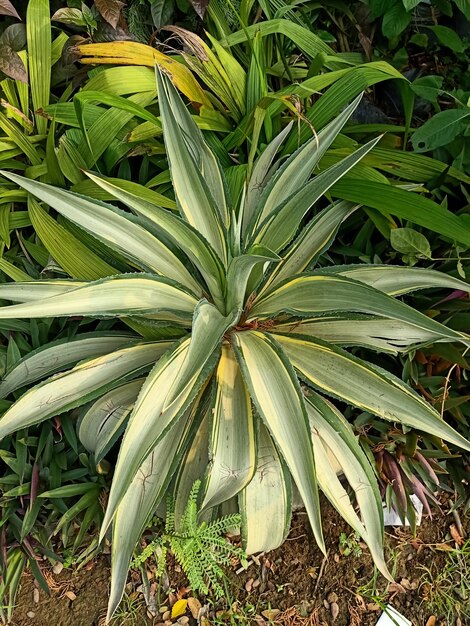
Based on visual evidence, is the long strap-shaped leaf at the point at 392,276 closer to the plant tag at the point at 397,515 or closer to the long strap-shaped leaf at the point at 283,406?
the long strap-shaped leaf at the point at 283,406

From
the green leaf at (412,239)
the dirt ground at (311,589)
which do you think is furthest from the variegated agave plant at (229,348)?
the dirt ground at (311,589)

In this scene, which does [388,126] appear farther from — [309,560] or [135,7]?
[309,560]

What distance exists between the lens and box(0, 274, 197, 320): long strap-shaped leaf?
100cm

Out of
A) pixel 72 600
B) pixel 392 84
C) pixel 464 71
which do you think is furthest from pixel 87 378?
pixel 464 71

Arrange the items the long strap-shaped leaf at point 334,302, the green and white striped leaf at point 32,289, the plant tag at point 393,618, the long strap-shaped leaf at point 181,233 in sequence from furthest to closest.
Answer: the plant tag at point 393,618, the green and white striped leaf at point 32,289, the long strap-shaped leaf at point 181,233, the long strap-shaped leaf at point 334,302

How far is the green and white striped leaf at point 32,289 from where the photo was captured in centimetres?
117

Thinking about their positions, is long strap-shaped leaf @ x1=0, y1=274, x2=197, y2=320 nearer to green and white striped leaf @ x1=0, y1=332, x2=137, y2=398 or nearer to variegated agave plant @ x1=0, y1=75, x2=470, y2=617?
variegated agave plant @ x1=0, y1=75, x2=470, y2=617

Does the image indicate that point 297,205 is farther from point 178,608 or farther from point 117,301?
point 178,608

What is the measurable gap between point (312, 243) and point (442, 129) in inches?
18.1

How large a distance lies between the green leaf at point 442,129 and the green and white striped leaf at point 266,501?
2.69 ft

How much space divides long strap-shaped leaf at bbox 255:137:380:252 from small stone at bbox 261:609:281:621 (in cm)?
100

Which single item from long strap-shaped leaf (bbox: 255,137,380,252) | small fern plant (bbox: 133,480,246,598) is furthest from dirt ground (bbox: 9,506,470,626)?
long strap-shaped leaf (bbox: 255,137,380,252)

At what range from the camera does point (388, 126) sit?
1.55m

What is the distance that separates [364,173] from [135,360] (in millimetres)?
751
